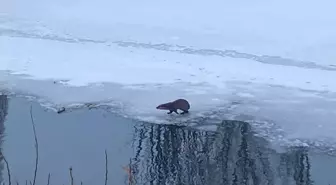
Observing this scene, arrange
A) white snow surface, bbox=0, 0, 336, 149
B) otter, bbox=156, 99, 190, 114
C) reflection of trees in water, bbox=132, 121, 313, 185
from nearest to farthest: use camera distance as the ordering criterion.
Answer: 1. reflection of trees in water, bbox=132, 121, 313, 185
2. otter, bbox=156, 99, 190, 114
3. white snow surface, bbox=0, 0, 336, 149

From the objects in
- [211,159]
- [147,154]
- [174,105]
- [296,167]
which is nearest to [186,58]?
[174,105]

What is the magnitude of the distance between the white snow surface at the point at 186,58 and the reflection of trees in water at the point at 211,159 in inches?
18.2

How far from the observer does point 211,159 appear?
247 inches

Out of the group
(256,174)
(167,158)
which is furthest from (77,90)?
(256,174)

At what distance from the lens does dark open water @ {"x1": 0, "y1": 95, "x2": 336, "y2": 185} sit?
5.82m

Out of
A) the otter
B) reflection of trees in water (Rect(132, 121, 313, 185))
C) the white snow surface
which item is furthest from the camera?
the white snow surface

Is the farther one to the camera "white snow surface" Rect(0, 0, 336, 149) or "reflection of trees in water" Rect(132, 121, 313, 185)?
"white snow surface" Rect(0, 0, 336, 149)

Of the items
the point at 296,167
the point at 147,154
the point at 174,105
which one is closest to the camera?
the point at 296,167

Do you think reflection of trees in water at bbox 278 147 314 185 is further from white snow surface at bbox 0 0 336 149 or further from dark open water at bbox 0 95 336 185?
white snow surface at bbox 0 0 336 149

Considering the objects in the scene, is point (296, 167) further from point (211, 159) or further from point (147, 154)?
point (147, 154)

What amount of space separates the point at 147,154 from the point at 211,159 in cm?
73

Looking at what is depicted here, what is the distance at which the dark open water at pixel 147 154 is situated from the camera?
5.82 m

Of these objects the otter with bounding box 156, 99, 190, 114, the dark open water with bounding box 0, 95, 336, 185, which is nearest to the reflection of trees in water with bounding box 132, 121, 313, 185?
the dark open water with bounding box 0, 95, 336, 185

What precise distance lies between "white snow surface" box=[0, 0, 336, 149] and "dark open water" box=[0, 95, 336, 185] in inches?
20.1
